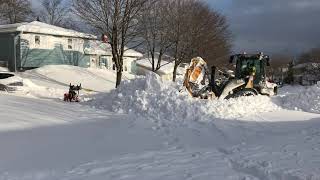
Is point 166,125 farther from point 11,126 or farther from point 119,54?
point 119,54

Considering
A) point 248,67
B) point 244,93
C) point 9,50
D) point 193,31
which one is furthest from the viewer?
point 193,31

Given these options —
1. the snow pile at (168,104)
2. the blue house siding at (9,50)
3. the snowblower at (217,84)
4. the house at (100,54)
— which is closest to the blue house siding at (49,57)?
the blue house siding at (9,50)

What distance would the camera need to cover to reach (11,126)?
45.7 feet

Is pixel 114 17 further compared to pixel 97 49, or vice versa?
pixel 97 49

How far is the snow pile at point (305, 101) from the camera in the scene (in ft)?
70.2

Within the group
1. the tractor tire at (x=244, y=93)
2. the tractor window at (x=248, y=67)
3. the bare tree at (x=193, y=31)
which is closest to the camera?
the tractor tire at (x=244, y=93)

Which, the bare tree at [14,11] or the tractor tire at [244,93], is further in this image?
the bare tree at [14,11]

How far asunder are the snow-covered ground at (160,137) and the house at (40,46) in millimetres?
25273

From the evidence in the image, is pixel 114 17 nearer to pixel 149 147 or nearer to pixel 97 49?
pixel 97 49

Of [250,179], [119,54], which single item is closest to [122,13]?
[119,54]

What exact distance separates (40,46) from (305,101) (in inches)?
1239

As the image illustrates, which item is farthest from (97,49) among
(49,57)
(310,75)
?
(310,75)

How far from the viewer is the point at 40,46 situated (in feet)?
A: 158

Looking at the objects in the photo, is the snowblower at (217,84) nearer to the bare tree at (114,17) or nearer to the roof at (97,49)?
the bare tree at (114,17)
